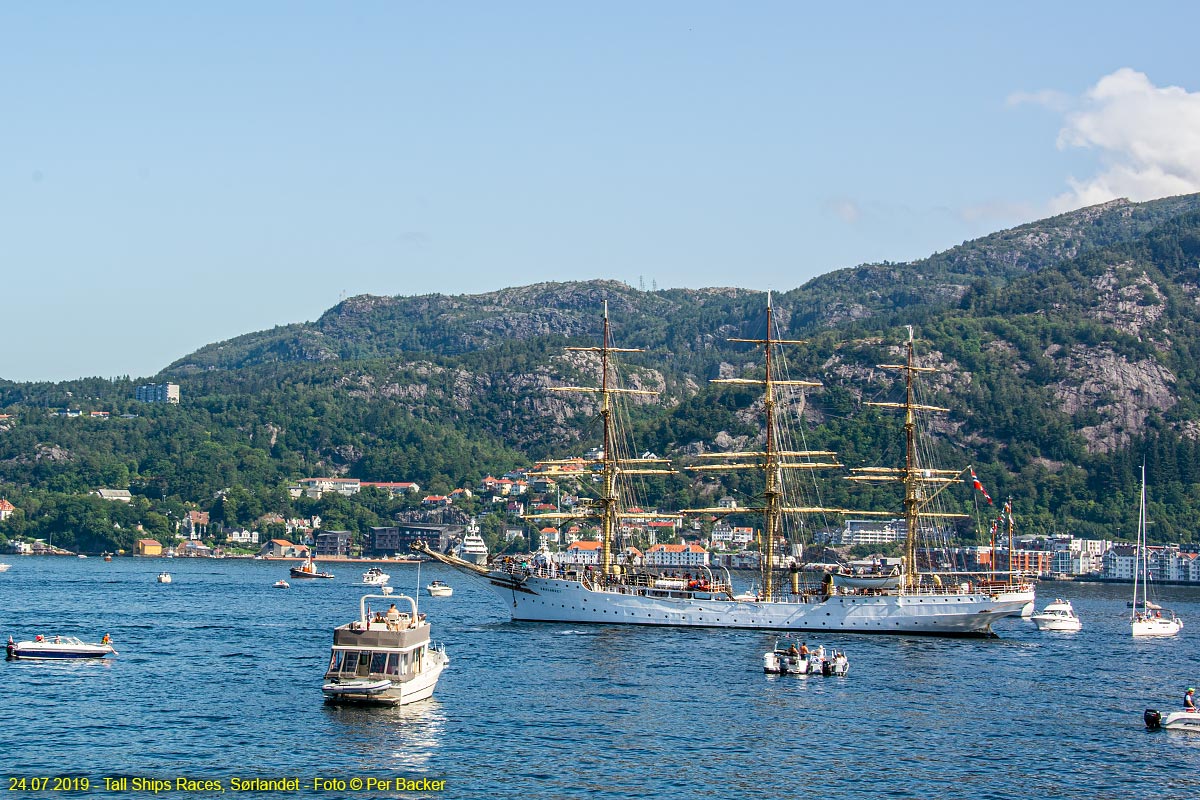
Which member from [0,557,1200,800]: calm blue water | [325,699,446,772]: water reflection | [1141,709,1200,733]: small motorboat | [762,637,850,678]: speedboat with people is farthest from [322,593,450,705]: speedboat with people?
[1141,709,1200,733]: small motorboat

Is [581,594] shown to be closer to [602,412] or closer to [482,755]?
[602,412]

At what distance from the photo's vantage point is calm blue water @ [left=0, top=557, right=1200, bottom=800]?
59.5 metres

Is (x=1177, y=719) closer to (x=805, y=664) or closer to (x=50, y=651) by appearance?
(x=805, y=664)

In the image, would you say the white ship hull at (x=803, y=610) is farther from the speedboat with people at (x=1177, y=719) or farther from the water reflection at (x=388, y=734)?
the water reflection at (x=388, y=734)

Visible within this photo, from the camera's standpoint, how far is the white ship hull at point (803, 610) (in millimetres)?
122312

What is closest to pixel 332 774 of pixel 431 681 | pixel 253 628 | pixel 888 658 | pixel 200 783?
pixel 200 783

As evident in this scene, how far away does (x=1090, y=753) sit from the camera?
222 ft

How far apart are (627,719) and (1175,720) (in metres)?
25.7

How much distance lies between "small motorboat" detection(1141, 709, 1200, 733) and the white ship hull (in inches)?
1867

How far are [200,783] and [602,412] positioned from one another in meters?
85.5

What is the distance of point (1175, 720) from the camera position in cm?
7375

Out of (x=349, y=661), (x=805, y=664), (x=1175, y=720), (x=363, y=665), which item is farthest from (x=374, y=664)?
(x=1175, y=720)

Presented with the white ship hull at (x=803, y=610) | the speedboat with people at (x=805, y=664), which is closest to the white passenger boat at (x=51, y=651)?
the speedboat with people at (x=805, y=664)

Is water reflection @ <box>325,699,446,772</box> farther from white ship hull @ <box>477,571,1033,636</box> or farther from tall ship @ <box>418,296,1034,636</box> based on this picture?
tall ship @ <box>418,296,1034,636</box>
